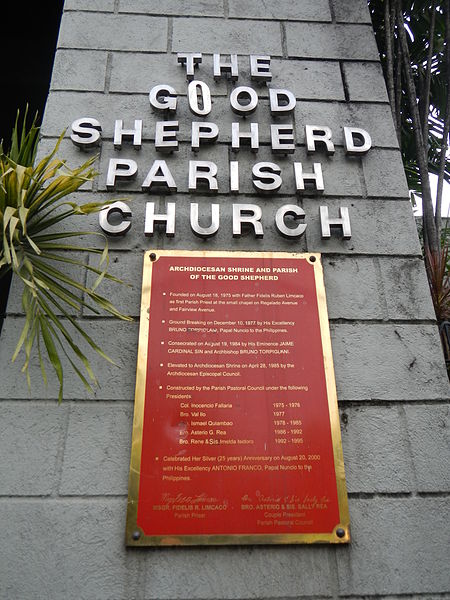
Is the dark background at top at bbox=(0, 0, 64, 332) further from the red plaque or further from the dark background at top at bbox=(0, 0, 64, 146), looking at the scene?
the red plaque

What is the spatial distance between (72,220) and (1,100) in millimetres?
3476

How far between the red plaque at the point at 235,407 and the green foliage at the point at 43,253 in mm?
363

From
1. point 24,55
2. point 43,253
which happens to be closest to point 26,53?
point 24,55

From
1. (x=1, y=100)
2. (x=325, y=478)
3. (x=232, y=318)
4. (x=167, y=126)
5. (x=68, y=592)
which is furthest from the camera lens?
(x=1, y=100)

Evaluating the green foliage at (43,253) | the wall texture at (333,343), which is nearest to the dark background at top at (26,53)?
the wall texture at (333,343)

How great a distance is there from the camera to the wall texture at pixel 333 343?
2.48 meters

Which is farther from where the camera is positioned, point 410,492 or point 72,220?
point 72,220

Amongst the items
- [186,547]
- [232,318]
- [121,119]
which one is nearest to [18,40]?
[121,119]

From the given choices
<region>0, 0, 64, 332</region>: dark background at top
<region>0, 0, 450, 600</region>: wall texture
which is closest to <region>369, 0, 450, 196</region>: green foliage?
<region>0, 0, 450, 600</region>: wall texture

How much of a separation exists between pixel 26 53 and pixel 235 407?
15.5 ft

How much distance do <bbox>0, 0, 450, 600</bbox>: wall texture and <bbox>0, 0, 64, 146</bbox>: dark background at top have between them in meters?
1.51

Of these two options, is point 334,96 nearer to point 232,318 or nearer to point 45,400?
point 232,318

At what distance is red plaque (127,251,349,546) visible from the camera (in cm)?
254

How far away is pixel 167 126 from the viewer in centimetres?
359
